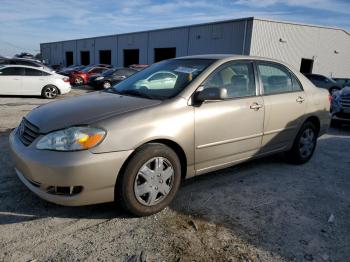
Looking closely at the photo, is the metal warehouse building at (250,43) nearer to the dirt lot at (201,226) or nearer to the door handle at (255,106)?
the door handle at (255,106)

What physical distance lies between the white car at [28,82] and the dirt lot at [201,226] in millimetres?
9668

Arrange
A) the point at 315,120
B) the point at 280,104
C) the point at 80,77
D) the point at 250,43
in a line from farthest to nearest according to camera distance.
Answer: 1. the point at 250,43
2. the point at 80,77
3. the point at 315,120
4. the point at 280,104

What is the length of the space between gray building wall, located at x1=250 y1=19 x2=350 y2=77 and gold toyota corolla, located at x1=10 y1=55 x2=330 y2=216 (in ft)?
70.9

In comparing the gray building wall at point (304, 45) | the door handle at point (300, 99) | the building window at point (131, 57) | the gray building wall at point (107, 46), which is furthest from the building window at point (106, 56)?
the door handle at point (300, 99)

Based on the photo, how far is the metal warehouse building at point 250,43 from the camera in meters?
25.3

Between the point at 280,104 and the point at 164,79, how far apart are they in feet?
5.39

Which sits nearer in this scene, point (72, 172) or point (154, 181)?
point (72, 172)

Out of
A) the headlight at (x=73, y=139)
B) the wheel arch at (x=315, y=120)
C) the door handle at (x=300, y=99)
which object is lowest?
the wheel arch at (x=315, y=120)

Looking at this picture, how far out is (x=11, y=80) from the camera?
12.9m

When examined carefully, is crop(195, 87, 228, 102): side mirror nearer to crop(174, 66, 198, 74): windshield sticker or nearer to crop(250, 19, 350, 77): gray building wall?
crop(174, 66, 198, 74): windshield sticker

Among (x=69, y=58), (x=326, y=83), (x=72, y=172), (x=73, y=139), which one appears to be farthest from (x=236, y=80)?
(x=69, y=58)

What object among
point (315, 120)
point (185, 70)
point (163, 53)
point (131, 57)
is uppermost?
point (163, 53)

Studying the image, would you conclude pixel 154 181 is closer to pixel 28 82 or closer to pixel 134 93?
pixel 134 93

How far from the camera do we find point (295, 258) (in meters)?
2.78
